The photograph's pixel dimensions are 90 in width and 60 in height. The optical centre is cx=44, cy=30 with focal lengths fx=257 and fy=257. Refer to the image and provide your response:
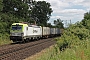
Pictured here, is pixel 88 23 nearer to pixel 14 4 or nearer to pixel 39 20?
pixel 14 4

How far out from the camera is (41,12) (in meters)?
108

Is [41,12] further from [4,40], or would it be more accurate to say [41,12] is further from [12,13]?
[4,40]

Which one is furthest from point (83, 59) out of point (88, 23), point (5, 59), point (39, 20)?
point (39, 20)

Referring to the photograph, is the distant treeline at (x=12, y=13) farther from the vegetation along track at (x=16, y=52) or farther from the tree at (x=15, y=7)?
the vegetation along track at (x=16, y=52)

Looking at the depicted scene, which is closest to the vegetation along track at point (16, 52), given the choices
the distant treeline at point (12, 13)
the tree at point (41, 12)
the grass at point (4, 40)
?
the grass at point (4, 40)

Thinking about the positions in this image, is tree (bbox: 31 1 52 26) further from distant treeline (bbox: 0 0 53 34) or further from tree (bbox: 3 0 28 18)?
tree (bbox: 3 0 28 18)

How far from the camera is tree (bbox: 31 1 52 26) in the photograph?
4119 inches

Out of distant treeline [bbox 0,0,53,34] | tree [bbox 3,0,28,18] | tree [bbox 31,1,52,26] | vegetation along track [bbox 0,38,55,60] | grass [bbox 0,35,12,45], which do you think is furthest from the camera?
tree [bbox 31,1,52,26]

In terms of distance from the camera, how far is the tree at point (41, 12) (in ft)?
343

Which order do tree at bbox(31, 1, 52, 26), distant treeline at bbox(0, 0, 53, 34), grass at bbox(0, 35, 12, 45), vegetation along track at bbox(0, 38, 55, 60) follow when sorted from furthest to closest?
tree at bbox(31, 1, 52, 26) < distant treeline at bbox(0, 0, 53, 34) < grass at bbox(0, 35, 12, 45) < vegetation along track at bbox(0, 38, 55, 60)

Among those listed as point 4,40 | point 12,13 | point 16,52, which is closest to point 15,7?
point 12,13

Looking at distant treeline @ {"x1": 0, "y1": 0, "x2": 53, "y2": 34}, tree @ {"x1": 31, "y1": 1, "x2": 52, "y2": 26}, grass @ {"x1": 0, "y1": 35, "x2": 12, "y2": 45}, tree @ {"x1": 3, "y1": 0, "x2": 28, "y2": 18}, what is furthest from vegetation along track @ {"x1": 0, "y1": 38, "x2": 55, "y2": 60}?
tree @ {"x1": 31, "y1": 1, "x2": 52, "y2": 26}

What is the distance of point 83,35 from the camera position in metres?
23.5

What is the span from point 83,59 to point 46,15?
315 ft
